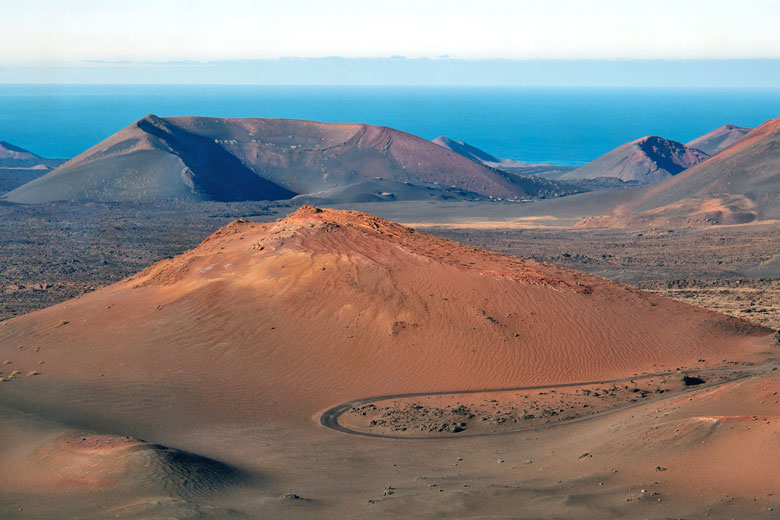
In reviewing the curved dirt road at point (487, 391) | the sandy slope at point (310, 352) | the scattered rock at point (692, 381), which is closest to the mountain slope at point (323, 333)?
the sandy slope at point (310, 352)

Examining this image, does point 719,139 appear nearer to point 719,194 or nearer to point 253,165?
point 719,194

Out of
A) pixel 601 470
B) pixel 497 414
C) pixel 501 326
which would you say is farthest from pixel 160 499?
pixel 501 326

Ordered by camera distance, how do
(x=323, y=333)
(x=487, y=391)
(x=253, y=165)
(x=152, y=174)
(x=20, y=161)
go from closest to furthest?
1. (x=487, y=391)
2. (x=323, y=333)
3. (x=152, y=174)
4. (x=253, y=165)
5. (x=20, y=161)

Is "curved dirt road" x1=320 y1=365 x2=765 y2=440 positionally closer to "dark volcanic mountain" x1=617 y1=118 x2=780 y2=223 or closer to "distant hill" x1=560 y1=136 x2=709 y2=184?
"dark volcanic mountain" x1=617 y1=118 x2=780 y2=223

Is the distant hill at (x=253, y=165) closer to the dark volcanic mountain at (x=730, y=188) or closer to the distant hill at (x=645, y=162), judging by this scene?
the dark volcanic mountain at (x=730, y=188)

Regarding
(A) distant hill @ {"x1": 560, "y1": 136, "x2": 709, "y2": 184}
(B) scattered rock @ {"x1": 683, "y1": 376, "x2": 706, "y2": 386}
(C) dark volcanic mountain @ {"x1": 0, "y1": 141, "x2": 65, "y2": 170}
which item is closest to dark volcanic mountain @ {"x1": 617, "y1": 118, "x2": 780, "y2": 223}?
(A) distant hill @ {"x1": 560, "y1": 136, "x2": 709, "y2": 184}

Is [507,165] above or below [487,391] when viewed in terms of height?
above

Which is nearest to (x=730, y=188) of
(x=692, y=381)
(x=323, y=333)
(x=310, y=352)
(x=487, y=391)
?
(x=692, y=381)
